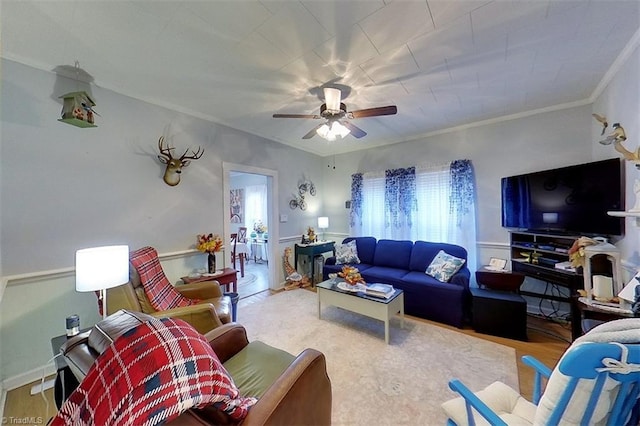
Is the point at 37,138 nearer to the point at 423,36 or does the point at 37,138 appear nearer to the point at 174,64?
the point at 174,64

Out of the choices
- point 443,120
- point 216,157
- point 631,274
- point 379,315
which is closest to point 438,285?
point 379,315

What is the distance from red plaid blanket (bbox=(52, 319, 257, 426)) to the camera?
0.64m

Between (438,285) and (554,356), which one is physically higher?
(438,285)

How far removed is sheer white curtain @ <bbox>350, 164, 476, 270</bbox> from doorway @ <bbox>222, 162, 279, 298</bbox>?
1.82 m

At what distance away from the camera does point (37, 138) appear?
6.46 ft

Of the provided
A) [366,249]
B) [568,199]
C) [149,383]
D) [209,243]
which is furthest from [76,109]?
[568,199]

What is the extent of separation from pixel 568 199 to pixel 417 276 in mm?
1808

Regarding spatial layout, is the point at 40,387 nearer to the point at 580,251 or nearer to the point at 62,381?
the point at 62,381

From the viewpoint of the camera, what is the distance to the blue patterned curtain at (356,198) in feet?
15.2

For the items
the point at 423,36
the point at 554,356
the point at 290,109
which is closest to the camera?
the point at 423,36

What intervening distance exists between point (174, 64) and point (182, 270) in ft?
7.45

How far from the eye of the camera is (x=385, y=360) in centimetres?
216

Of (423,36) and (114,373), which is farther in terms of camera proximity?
(423,36)

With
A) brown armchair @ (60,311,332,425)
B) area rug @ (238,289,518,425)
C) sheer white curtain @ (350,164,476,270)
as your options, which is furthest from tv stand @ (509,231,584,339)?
brown armchair @ (60,311,332,425)
